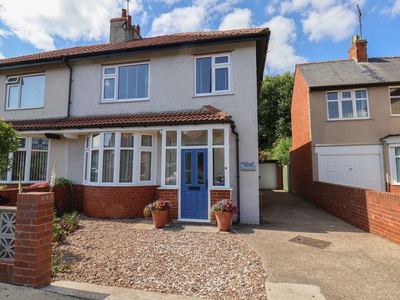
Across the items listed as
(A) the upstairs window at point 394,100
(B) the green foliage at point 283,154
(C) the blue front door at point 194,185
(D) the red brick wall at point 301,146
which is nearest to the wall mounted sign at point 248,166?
(C) the blue front door at point 194,185

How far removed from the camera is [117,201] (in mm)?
7586

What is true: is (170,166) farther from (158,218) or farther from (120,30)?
(120,30)

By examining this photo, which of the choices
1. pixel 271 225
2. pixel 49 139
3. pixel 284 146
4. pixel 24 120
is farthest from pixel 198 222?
pixel 284 146

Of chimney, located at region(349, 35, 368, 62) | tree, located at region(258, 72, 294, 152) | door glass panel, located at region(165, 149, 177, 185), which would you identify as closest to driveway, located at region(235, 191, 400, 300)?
door glass panel, located at region(165, 149, 177, 185)

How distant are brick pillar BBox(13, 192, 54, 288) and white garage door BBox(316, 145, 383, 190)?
11.6 m

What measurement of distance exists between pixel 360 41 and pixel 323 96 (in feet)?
17.5

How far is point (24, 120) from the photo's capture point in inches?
388

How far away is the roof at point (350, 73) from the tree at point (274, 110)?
12.2 m

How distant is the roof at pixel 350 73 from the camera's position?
37.5 feet

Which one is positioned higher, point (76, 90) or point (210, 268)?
point (76, 90)

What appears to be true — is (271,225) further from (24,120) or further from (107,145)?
(24,120)

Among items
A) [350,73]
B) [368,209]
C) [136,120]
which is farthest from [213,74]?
[350,73]

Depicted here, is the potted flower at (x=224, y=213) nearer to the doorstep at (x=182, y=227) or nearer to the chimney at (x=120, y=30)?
the doorstep at (x=182, y=227)

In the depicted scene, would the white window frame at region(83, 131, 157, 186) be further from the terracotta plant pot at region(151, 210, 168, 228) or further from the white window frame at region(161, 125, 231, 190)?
the terracotta plant pot at region(151, 210, 168, 228)
